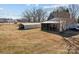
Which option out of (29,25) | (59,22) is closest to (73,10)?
(59,22)

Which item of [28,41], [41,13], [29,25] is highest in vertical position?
[41,13]

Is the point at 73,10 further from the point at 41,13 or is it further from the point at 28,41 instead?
the point at 28,41

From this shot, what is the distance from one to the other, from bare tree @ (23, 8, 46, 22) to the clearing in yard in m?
0.10

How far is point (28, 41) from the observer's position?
181cm

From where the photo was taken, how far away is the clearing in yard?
1.80 meters

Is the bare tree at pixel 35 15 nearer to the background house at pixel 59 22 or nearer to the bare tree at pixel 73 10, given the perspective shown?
the background house at pixel 59 22

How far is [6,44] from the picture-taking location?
5.90ft

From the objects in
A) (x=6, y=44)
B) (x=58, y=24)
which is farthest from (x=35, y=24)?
(x=6, y=44)

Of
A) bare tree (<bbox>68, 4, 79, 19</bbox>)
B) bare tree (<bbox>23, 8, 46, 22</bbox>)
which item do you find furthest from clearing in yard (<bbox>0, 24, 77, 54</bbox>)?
bare tree (<bbox>68, 4, 79, 19</bbox>)

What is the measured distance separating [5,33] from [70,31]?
2.00 feet

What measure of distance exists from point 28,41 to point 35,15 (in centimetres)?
25

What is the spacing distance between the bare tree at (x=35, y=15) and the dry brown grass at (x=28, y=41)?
10 centimetres

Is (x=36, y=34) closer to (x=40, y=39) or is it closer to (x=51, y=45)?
(x=40, y=39)

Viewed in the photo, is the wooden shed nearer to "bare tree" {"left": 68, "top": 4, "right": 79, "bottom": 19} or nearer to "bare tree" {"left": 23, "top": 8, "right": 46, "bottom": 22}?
"bare tree" {"left": 23, "top": 8, "right": 46, "bottom": 22}
